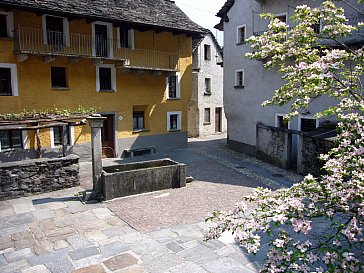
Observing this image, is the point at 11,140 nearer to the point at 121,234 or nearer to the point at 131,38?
the point at 131,38

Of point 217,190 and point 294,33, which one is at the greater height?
point 294,33

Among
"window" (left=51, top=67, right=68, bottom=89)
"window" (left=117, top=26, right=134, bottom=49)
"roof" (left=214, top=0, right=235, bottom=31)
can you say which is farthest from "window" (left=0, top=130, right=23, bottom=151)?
"roof" (left=214, top=0, right=235, bottom=31)

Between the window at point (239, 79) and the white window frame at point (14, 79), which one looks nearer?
the white window frame at point (14, 79)

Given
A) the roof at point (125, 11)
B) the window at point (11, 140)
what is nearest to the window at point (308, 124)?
the roof at point (125, 11)

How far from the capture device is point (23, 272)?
635cm

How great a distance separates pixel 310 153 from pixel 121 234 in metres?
9.66

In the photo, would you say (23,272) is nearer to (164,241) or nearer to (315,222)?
(164,241)

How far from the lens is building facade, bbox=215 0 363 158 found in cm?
1653

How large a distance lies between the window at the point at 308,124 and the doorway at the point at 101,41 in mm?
10954

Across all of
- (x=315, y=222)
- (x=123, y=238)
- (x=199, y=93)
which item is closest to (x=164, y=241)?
(x=123, y=238)

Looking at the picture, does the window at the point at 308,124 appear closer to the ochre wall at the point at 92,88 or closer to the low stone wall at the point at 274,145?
the low stone wall at the point at 274,145

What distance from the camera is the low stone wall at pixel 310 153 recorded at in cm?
1320

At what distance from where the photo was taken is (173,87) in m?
20.6

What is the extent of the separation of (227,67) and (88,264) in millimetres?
16602
